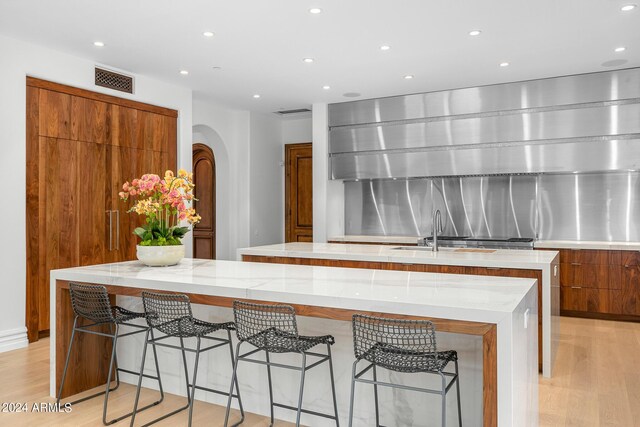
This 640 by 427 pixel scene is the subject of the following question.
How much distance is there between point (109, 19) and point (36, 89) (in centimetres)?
124

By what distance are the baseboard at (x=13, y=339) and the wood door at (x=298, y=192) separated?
4446 millimetres

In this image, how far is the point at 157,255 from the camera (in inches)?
136

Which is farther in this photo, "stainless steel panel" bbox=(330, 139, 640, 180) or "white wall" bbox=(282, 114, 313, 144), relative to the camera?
"white wall" bbox=(282, 114, 313, 144)

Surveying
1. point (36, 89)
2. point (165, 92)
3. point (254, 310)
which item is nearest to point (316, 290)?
point (254, 310)

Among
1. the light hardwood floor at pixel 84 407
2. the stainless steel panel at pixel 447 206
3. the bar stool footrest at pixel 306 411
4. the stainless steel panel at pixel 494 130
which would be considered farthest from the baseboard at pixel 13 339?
the stainless steel panel at pixel 447 206

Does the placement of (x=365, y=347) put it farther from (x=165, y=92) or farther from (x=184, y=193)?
(x=165, y=92)

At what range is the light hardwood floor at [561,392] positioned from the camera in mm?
2898

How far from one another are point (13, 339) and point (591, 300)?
5724 millimetres

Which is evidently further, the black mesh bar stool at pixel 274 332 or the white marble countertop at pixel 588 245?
the white marble countertop at pixel 588 245

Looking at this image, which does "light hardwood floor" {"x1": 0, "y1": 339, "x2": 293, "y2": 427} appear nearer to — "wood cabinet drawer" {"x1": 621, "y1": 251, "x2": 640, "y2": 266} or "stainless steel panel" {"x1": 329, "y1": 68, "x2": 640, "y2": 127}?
"wood cabinet drawer" {"x1": 621, "y1": 251, "x2": 640, "y2": 266}

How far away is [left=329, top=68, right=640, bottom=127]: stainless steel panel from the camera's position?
5.39 metres

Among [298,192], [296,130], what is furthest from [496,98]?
[298,192]

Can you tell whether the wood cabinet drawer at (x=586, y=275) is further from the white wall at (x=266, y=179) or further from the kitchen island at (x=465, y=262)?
the white wall at (x=266, y=179)

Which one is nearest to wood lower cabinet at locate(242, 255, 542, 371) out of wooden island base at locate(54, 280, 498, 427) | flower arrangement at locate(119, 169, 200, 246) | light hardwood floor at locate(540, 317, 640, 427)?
light hardwood floor at locate(540, 317, 640, 427)
